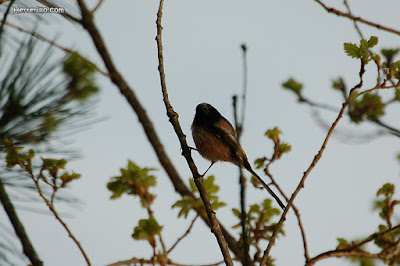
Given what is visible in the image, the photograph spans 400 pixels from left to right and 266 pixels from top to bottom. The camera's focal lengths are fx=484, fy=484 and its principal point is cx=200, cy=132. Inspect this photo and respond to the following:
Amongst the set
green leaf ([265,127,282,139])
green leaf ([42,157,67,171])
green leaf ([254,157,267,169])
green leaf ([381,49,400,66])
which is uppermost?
green leaf ([381,49,400,66])

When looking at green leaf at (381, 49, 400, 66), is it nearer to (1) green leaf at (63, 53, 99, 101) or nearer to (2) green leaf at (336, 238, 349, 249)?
(2) green leaf at (336, 238, 349, 249)

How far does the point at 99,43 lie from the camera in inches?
265

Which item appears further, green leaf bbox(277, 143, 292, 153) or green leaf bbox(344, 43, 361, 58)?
green leaf bbox(277, 143, 292, 153)

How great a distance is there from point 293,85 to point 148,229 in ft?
11.0

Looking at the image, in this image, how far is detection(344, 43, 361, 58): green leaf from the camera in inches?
146

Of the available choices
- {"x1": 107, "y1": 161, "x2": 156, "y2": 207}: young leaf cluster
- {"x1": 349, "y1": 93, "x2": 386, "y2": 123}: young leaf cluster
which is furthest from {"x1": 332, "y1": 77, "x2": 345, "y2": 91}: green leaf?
{"x1": 107, "y1": 161, "x2": 156, "y2": 207}: young leaf cluster

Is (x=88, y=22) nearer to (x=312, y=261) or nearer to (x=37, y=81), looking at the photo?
(x=37, y=81)

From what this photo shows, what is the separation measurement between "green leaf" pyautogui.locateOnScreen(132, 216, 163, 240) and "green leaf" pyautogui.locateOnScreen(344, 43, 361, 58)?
2.00m

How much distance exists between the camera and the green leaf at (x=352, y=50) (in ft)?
12.2

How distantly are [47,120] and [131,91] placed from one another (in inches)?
153

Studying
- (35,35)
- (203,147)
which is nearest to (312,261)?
(35,35)

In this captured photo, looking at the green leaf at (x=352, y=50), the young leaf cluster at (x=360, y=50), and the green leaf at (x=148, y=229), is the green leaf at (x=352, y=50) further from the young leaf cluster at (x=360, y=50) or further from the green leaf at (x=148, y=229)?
the green leaf at (x=148, y=229)

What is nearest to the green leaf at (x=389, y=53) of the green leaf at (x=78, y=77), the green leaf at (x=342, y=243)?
the green leaf at (x=342, y=243)

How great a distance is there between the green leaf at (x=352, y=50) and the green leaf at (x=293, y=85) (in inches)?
76.2
